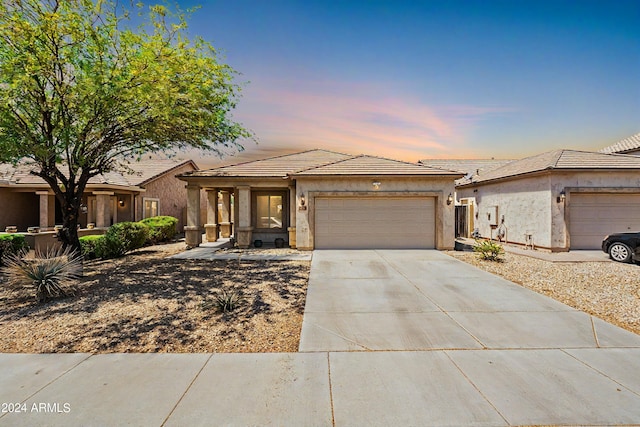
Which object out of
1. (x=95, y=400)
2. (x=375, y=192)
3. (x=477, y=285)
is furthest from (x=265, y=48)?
(x=95, y=400)

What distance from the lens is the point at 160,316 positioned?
5.50 meters

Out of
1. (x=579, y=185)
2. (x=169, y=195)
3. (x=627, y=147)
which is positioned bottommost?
(x=579, y=185)

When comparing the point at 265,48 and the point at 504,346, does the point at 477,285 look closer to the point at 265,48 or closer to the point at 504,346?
the point at 504,346

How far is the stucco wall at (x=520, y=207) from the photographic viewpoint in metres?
12.6

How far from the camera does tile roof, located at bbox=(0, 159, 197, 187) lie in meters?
15.5

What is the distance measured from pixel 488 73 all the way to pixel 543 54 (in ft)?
8.21

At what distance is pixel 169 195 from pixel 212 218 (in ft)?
20.8

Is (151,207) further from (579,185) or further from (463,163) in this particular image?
(463,163)

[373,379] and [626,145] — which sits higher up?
[626,145]

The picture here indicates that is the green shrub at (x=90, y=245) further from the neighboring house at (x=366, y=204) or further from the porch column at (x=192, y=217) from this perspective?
the neighboring house at (x=366, y=204)

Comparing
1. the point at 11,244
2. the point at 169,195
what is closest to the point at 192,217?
the point at 11,244

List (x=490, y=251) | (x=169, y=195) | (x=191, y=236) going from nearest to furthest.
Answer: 1. (x=490, y=251)
2. (x=191, y=236)
3. (x=169, y=195)

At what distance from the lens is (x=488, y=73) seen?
13.5 m

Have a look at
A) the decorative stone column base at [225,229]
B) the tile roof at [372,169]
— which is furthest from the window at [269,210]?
the decorative stone column base at [225,229]
